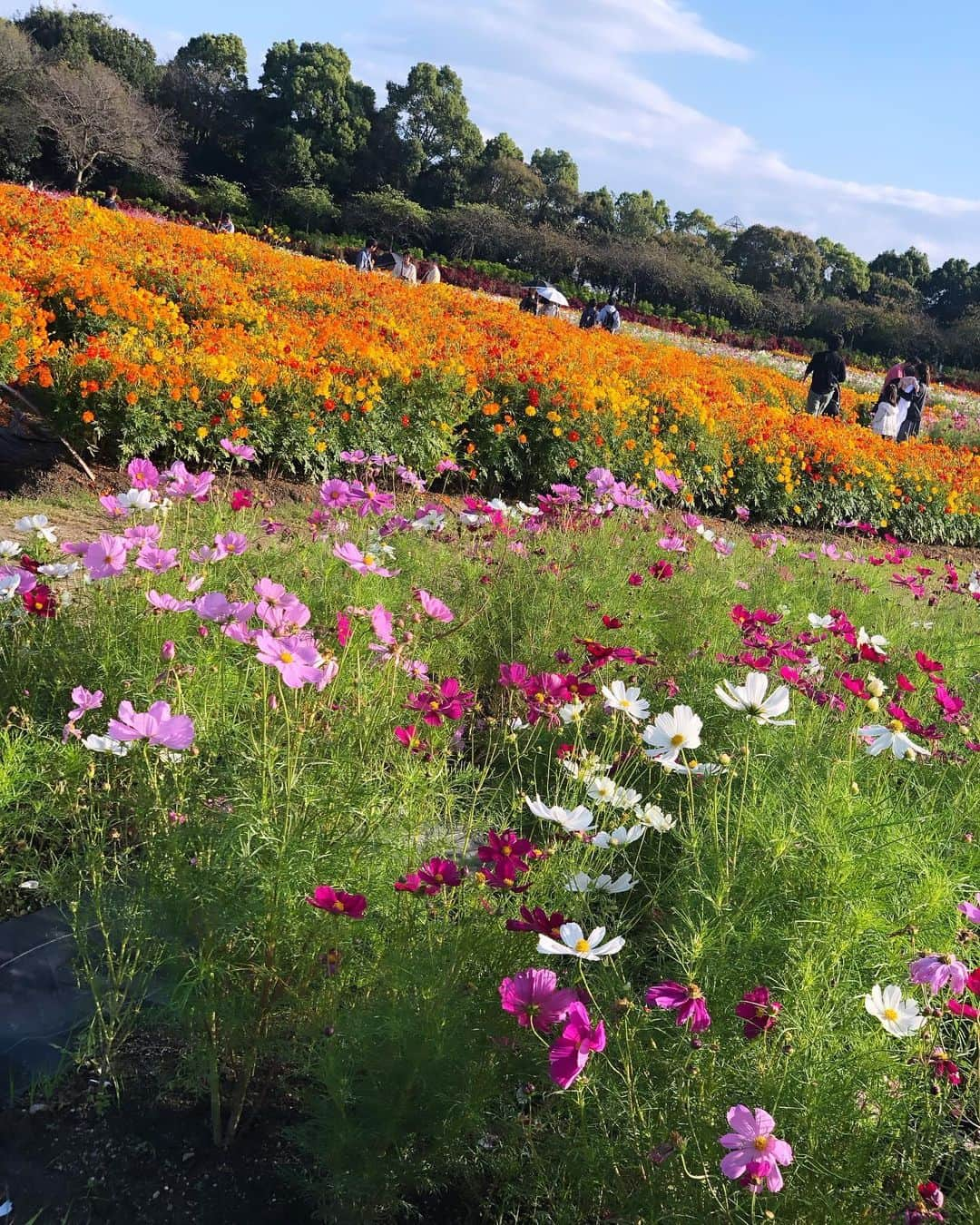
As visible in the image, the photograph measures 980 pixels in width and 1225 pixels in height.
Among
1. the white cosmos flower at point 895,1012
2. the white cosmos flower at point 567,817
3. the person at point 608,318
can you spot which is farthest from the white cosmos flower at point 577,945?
the person at point 608,318

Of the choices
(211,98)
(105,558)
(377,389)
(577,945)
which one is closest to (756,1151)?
(577,945)

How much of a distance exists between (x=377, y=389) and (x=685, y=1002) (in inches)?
203

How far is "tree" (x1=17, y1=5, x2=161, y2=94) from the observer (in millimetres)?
44062

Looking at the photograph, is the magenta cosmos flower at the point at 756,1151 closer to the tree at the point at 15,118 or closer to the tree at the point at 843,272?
the tree at the point at 15,118

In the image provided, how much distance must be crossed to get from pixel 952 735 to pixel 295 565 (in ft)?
7.25

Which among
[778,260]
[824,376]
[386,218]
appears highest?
[778,260]

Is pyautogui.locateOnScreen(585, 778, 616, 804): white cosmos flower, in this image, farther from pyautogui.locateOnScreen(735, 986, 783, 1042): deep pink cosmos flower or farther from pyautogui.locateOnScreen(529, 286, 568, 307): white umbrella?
pyautogui.locateOnScreen(529, 286, 568, 307): white umbrella

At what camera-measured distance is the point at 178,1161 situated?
149cm

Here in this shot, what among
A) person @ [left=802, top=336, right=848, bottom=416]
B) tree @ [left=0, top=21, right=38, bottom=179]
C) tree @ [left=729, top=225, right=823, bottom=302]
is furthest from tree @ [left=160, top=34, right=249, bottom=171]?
person @ [left=802, top=336, right=848, bottom=416]

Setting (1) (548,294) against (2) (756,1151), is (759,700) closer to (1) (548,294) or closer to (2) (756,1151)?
(2) (756,1151)

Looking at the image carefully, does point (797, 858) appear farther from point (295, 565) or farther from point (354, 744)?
point (295, 565)

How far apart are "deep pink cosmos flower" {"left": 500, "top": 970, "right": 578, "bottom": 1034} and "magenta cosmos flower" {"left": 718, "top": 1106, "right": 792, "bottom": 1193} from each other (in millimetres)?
223

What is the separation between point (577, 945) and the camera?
1139mm

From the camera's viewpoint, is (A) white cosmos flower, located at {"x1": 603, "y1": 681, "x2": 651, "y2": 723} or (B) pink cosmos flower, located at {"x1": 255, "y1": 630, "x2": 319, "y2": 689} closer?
(B) pink cosmos flower, located at {"x1": 255, "y1": 630, "x2": 319, "y2": 689}
